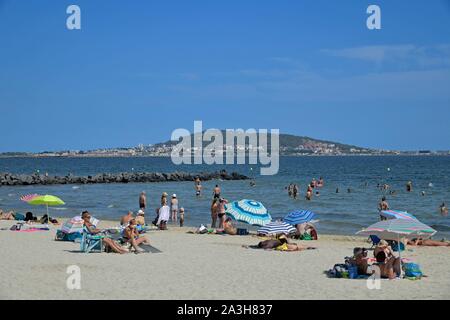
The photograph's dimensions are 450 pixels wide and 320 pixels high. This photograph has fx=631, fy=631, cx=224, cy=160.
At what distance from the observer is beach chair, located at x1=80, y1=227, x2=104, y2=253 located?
14.3m

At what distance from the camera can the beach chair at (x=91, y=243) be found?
1426cm

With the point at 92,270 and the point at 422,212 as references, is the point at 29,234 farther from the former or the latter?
the point at 422,212

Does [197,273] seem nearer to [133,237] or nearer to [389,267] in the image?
[133,237]

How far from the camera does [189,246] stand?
52.1 ft

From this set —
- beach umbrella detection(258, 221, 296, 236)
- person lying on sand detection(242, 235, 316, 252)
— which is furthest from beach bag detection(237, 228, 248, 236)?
person lying on sand detection(242, 235, 316, 252)

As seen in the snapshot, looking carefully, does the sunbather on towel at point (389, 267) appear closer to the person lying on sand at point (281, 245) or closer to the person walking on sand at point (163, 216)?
the person lying on sand at point (281, 245)

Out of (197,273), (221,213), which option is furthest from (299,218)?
(197,273)

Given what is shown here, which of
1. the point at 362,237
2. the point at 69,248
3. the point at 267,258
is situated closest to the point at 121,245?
the point at 69,248

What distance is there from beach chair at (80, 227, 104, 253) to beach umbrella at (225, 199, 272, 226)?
15.9 ft

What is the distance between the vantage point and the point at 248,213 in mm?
18125

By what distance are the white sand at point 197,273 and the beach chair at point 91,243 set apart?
32 centimetres

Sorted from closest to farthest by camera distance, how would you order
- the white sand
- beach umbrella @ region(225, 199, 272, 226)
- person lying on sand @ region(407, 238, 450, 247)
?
the white sand → person lying on sand @ region(407, 238, 450, 247) → beach umbrella @ region(225, 199, 272, 226)

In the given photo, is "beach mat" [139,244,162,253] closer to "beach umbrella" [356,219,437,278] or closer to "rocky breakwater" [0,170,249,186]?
"beach umbrella" [356,219,437,278]

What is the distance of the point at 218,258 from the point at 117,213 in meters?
16.1
